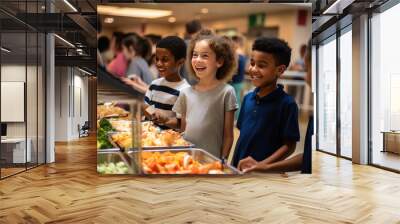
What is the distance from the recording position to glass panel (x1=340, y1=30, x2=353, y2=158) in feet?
29.4

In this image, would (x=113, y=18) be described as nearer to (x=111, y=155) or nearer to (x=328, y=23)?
(x=111, y=155)

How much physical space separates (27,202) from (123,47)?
211 centimetres

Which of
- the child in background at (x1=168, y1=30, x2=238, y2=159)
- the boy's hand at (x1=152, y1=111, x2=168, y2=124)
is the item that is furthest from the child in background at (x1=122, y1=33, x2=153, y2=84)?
the child in background at (x1=168, y1=30, x2=238, y2=159)

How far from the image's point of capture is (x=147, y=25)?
5.12 m

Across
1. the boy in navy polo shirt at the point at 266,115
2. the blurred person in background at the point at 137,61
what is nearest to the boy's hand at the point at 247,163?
the boy in navy polo shirt at the point at 266,115

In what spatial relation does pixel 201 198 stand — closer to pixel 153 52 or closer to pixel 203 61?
pixel 203 61

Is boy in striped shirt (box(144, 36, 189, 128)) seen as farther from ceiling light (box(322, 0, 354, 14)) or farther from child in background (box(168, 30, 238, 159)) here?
ceiling light (box(322, 0, 354, 14))

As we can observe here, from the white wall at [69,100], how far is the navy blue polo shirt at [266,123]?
33.7 ft

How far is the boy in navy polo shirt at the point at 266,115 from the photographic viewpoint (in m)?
5.06

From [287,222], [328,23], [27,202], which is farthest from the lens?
[328,23]

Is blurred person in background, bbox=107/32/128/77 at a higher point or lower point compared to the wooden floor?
higher

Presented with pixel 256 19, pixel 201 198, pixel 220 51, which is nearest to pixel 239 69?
pixel 220 51

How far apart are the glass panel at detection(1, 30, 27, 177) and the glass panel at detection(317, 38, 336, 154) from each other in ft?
22.0

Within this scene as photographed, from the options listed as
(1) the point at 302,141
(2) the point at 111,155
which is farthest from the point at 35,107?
(1) the point at 302,141
